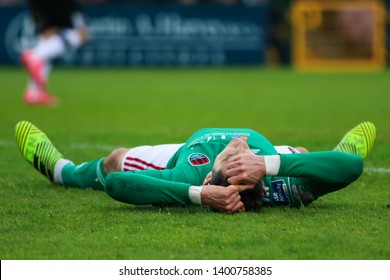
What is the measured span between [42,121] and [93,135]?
1.69 meters

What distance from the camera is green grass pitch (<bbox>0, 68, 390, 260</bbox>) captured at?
4422 millimetres

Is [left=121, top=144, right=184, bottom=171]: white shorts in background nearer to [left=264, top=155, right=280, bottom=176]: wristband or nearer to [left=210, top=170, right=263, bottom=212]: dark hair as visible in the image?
[left=210, top=170, right=263, bottom=212]: dark hair

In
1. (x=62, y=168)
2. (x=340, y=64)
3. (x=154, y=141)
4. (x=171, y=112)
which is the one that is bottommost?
(x=340, y=64)

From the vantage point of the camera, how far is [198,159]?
5297mm

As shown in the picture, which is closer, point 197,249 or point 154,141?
point 197,249

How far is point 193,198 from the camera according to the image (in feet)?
16.7

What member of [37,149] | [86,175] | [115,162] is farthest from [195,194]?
[37,149]

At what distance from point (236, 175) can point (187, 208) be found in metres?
0.52

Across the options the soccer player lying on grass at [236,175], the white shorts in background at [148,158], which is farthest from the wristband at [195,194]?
the white shorts in background at [148,158]

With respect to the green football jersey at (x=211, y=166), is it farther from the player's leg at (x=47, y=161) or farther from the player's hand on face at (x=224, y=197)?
the player's leg at (x=47, y=161)

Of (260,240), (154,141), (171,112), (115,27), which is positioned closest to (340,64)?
(115,27)

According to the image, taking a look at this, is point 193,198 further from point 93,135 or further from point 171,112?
point 171,112

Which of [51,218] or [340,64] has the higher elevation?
[51,218]

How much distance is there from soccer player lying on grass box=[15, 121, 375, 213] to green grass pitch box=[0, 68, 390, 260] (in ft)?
0.28
